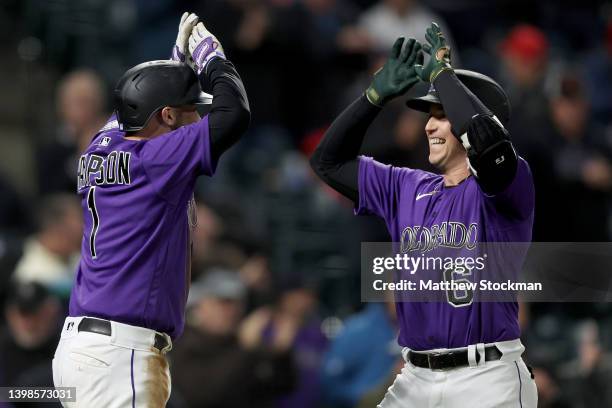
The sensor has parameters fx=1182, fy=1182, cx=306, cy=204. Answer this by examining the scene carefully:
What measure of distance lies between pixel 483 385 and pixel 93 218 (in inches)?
62.9

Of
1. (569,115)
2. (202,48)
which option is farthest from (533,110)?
(202,48)

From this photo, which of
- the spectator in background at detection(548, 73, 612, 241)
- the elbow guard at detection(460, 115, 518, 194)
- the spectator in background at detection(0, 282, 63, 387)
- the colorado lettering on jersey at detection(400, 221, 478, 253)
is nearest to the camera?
the elbow guard at detection(460, 115, 518, 194)

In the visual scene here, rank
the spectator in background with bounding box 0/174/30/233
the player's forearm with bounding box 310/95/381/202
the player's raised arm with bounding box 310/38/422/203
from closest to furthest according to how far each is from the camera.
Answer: the player's raised arm with bounding box 310/38/422/203 → the player's forearm with bounding box 310/95/381/202 → the spectator in background with bounding box 0/174/30/233

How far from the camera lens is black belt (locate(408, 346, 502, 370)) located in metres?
4.36

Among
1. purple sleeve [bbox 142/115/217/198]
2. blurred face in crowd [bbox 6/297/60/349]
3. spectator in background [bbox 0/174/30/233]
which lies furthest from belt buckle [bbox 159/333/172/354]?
spectator in background [bbox 0/174/30/233]

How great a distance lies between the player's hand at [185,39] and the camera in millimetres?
4781

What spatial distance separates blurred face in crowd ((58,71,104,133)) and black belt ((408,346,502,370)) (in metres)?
4.31

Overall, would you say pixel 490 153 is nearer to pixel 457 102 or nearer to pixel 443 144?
pixel 457 102

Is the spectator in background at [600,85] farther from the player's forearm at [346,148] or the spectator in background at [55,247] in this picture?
the player's forearm at [346,148]

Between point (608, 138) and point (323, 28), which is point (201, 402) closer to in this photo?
point (323, 28)

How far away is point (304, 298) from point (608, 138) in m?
3.85

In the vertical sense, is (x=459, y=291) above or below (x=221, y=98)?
below

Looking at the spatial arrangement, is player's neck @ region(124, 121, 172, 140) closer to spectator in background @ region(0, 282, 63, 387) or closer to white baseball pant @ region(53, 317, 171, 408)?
white baseball pant @ region(53, 317, 171, 408)

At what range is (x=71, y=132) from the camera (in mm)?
8188
